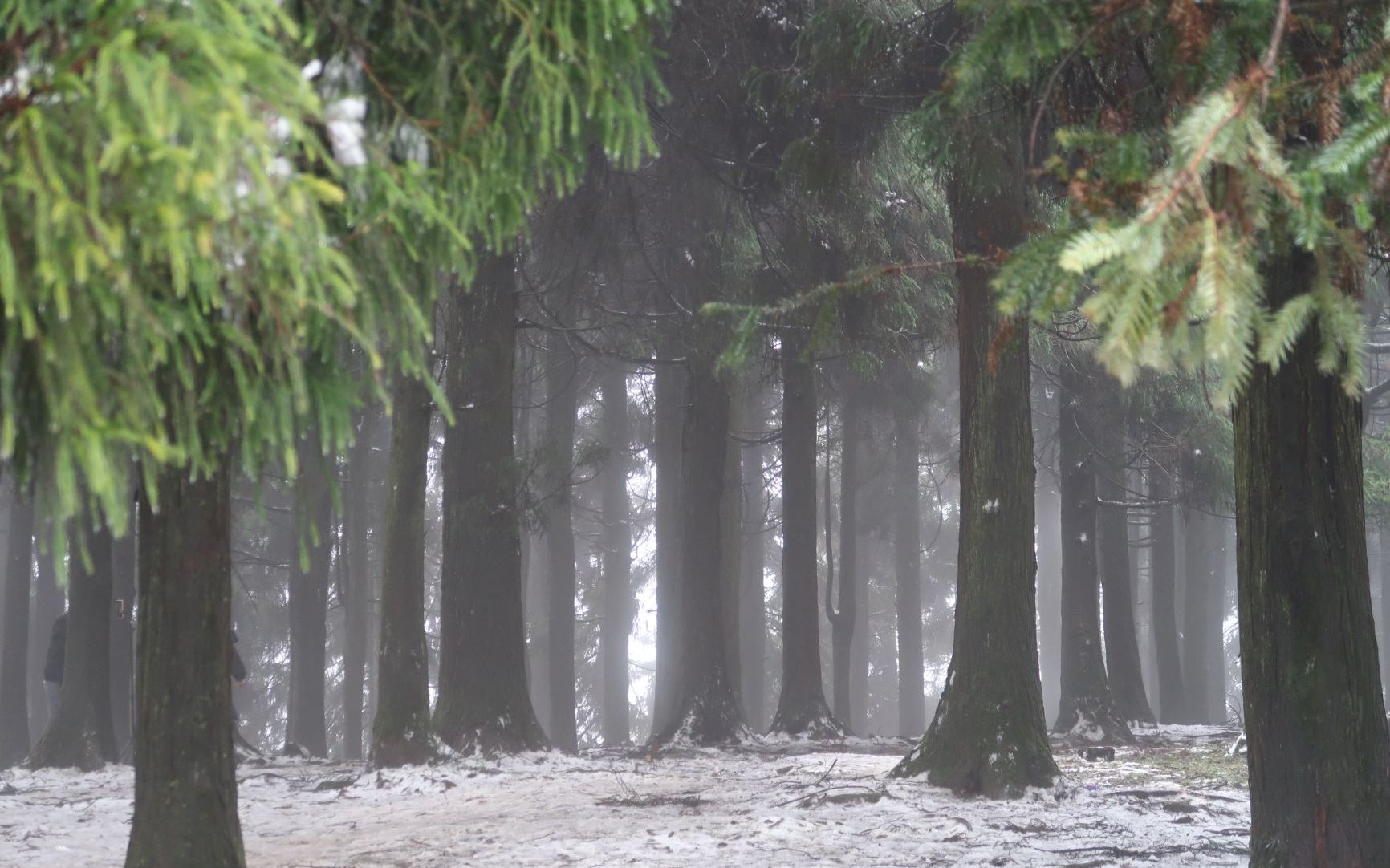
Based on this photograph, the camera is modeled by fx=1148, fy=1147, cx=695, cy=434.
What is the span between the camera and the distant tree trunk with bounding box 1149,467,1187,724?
66.2 ft

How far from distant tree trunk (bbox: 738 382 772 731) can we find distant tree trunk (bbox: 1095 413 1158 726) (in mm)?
6963

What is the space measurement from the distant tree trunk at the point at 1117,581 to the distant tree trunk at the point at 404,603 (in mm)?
9730

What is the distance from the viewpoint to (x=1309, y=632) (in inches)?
204

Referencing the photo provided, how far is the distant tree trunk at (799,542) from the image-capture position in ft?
47.7

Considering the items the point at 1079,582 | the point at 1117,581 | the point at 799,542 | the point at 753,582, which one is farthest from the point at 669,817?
the point at 753,582

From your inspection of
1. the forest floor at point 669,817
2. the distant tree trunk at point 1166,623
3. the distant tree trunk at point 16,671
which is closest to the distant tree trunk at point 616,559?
the distant tree trunk at point 1166,623

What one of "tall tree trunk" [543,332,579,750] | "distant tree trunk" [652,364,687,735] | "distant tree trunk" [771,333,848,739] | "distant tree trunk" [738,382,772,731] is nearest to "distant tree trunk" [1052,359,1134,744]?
"distant tree trunk" [771,333,848,739]

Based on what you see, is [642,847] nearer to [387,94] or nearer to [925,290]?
[387,94]

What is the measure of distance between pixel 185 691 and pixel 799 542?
1098cm

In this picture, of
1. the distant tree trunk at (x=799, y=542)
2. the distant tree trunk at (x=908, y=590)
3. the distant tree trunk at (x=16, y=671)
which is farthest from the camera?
the distant tree trunk at (x=908, y=590)

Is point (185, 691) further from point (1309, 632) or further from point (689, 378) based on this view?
point (689, 378)

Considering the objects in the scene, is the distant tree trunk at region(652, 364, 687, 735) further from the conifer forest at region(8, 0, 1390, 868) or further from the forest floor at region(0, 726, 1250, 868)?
the forest floor at region(0, 726, 1250, 868)

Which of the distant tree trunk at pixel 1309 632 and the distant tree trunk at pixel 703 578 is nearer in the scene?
the distant tree trunk at pixel 1309 632

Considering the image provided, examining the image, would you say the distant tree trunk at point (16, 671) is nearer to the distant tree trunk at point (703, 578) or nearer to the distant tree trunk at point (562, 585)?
the distant tree trunk at point (562, 585)
